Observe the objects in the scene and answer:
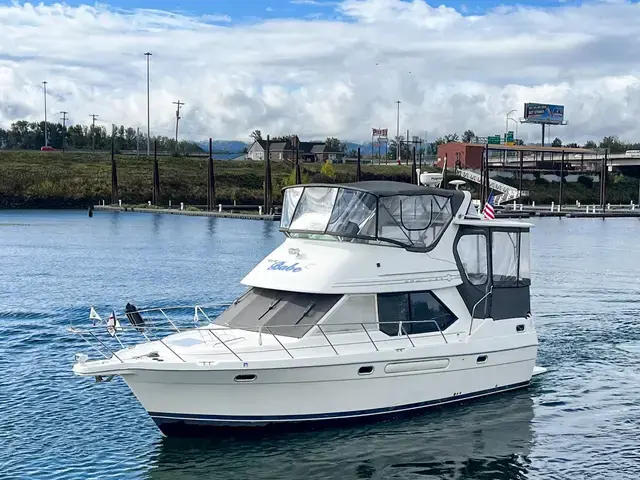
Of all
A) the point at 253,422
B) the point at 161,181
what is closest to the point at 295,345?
the point at 253,422

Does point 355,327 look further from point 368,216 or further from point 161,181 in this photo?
point 161,181

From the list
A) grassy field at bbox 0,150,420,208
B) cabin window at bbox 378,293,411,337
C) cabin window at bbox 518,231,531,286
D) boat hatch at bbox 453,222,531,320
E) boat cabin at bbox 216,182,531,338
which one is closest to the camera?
boat cabin at bbox 216,182,531,338

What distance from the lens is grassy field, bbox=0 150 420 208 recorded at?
105 metres

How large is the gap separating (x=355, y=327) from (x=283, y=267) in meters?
1.96

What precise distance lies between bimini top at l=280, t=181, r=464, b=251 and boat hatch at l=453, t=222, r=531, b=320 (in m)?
0.76

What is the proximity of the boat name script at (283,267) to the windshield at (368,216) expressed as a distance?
808 millimetres

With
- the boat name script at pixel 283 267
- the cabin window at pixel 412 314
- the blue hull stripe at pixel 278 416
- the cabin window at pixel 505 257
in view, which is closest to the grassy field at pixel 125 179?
the cabin window at pixel 505 257

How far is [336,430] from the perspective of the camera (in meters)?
14.5

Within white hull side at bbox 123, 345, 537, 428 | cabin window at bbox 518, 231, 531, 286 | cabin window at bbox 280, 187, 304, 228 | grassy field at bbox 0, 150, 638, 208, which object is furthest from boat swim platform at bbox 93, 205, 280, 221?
white hull side at bbox 123, 345, 537, 428

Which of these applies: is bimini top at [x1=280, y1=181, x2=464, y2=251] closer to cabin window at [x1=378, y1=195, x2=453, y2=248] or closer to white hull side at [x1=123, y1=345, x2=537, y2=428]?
cabin window at [x1=378, y1=195, x2=453, y2=248]

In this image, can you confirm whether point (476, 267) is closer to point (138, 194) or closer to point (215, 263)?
point (215, 263)

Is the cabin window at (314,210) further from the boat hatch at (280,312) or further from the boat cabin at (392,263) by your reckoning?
the boat hatch at (280,312)

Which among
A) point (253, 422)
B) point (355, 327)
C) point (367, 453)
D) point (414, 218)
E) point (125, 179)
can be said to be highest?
point (125, 179)

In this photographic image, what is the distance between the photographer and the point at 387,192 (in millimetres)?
15711
